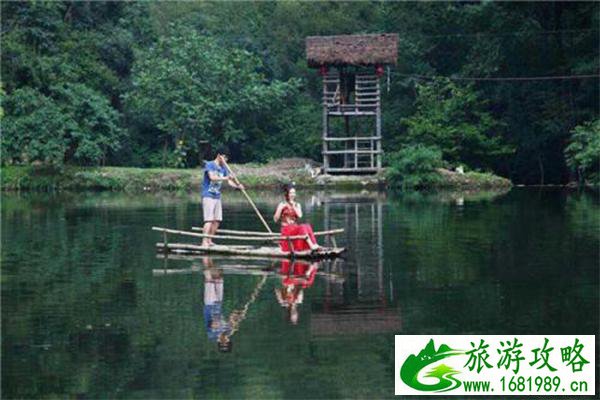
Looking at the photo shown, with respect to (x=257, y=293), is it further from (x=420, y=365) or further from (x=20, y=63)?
(x=20, y=63)

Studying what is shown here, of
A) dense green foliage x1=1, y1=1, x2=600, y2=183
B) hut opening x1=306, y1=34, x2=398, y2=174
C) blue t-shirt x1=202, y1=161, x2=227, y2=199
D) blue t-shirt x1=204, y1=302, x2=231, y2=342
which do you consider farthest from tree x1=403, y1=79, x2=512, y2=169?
blue t-shirt x1=204, y1=302, x2=231, y2=342

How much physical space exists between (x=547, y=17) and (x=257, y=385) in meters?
42.9

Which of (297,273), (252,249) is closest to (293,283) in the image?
(297,273)

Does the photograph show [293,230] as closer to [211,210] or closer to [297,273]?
[297,273]

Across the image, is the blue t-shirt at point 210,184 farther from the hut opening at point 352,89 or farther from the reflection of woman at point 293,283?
the hut opening at point 352,89

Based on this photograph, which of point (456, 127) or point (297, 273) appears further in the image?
point (456, 127)

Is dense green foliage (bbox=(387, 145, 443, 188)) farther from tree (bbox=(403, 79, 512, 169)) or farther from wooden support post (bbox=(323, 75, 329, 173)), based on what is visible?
wooden support post (bbox=(323, 75, 329, 173))

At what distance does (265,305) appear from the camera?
16.4m

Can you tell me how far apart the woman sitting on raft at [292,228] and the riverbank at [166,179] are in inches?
1000

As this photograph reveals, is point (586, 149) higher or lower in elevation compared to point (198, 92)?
lower

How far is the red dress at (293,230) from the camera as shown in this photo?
21266 mm

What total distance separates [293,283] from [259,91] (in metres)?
34.3

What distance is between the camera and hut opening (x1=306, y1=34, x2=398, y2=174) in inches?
1914

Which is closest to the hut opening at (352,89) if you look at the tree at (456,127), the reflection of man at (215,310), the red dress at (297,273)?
the tree at (456,127)
